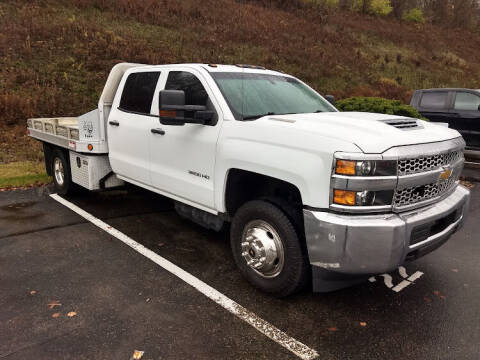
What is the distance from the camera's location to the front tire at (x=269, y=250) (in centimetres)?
316

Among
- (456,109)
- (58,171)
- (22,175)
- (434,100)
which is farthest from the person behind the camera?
(434,100)

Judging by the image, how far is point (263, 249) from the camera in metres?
3.34

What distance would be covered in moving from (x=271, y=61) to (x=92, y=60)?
9.24 m

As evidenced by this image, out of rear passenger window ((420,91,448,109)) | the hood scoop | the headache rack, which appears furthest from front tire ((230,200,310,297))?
rear passenger window ((420,91,448,109))

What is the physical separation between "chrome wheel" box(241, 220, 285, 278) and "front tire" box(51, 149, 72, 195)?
3.81m

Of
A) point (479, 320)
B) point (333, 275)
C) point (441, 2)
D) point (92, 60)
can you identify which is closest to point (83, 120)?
point (333, 275)

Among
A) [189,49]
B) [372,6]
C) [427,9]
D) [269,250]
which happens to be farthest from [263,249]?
[427,9]

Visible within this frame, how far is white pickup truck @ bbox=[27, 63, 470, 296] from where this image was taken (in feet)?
9.05

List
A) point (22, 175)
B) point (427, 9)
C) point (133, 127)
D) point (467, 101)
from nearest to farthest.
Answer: point (133, 127), point (22, 175), point (467, 101), point (427, 9)

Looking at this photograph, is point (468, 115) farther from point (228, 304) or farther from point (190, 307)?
point (190, 307)

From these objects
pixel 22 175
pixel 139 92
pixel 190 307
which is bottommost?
pixel 22 175

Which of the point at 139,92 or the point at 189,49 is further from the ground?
the point at 189,49

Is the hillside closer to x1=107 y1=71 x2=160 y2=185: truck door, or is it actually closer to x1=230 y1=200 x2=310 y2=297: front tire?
x1=107 y1=71 x2=160 y2=185: truck door

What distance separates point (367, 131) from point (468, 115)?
7.94m
